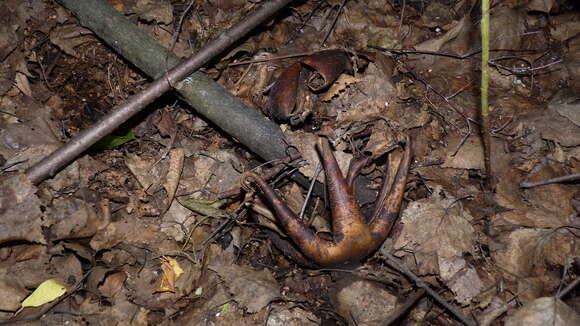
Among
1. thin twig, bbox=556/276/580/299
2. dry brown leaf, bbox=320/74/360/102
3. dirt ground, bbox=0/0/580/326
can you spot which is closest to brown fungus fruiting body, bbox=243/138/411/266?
dirt ground, bbox=0/0/580/326

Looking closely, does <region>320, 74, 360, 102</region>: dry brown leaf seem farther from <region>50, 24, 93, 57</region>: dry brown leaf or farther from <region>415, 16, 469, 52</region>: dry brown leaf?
<region>50, 24, 93, 57</region>: dry brown leaf

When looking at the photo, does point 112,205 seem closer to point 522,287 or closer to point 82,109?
point 82,109

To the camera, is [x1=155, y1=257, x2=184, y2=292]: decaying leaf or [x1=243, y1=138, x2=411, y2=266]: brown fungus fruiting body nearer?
[x1=243, y1=138, x2=411, y2=266]: brown fungus fruiting body

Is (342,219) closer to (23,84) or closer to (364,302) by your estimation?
(364,302)

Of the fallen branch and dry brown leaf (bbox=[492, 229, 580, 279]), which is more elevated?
the fallen branch

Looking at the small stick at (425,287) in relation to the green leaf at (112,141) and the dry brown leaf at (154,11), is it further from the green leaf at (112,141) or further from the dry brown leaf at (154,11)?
the dry brown leaf at (154,11)

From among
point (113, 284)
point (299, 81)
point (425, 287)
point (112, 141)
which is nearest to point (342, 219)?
point (425, 287)

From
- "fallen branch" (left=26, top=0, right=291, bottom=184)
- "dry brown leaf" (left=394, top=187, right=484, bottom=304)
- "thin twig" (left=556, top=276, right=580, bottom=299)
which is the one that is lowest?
"thin twig" (left=556, top=276, right=580, bottom=299)
